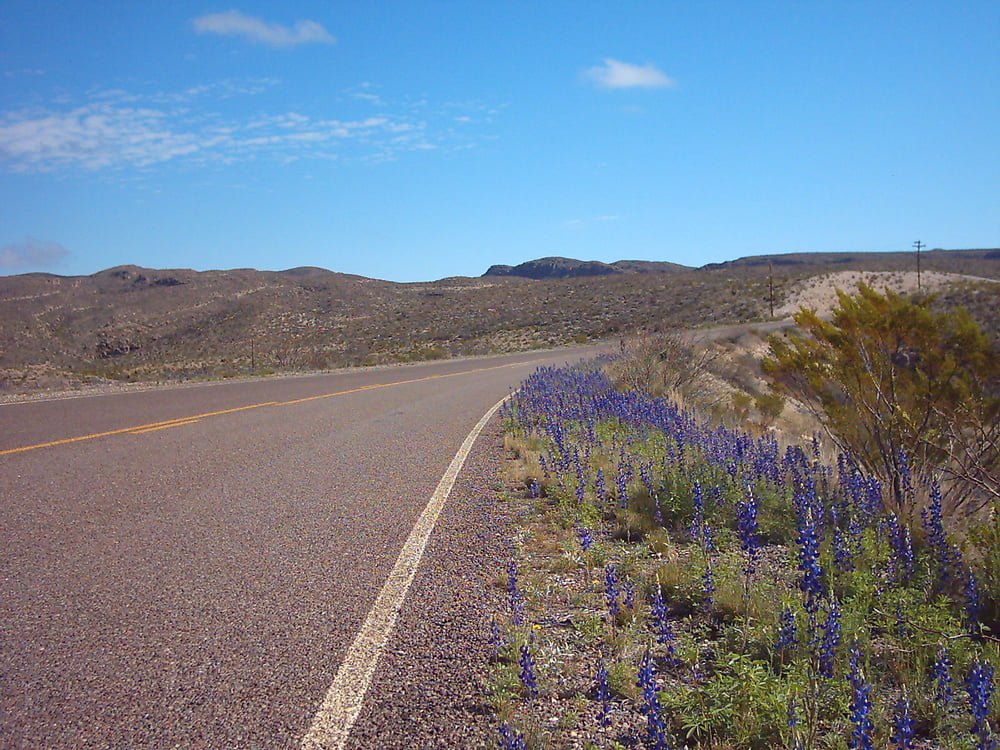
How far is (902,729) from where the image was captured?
8.54ft

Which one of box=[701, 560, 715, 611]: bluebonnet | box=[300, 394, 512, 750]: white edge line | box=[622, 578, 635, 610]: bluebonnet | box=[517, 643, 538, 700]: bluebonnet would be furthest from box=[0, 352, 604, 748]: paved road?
box=[701, 560, 715, 611]: bluebonnet

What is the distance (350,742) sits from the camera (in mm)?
2947

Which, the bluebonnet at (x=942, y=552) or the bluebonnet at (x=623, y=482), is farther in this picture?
the bluebonnet at (x=623, y=482)

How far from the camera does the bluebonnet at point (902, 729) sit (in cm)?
260

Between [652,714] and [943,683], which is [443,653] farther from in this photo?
[943,683]

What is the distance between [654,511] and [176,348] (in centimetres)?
6422

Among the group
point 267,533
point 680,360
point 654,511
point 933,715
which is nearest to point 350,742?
point 933,715

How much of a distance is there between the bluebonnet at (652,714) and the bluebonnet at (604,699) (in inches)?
6.3

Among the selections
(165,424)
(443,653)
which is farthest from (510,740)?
(165,424)

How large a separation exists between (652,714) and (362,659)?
4.71ft

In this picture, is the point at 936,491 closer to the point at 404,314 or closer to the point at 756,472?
the point at 756,472

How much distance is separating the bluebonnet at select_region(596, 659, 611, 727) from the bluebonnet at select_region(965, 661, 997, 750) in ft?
4.05

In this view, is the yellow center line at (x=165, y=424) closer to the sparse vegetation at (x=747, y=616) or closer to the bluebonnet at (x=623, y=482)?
the sparse vegetation at (x=747, y=616)

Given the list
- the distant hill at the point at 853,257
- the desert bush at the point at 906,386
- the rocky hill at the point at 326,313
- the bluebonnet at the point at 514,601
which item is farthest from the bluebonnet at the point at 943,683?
the distant hill at the point at 853,257
